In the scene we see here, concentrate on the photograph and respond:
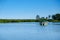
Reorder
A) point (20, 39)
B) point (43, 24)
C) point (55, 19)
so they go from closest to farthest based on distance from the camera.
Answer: point (20, 39), point (55, 19), point (43, 24)

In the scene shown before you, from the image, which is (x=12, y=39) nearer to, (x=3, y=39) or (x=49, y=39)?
(x=3, y=39)

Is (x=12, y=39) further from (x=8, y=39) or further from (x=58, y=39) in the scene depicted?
(x=58, y=39)

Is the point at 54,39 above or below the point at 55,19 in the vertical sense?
below

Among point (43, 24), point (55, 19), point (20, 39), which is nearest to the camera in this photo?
point (20, 39)

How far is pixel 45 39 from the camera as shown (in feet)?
12.2

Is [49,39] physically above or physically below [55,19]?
below

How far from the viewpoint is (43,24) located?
24.9 ft

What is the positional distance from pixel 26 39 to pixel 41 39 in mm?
339

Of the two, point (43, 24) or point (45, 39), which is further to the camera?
point (43, 24)

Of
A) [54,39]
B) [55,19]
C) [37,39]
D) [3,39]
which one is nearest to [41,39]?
[37,39]

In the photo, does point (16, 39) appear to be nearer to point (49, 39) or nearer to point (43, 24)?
point (49, 39)

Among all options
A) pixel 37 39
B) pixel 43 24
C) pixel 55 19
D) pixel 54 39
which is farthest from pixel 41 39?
pixel 43 24

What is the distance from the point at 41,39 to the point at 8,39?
0.74 metres

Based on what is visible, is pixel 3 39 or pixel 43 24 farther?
pixel 43 24
